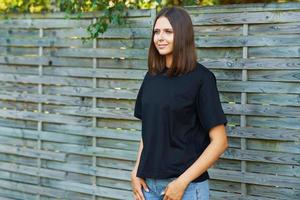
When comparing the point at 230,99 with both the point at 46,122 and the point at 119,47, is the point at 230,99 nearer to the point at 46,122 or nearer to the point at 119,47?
the point at 119,47

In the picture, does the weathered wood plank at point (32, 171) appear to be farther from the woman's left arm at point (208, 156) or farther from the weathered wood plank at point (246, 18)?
the woman's left arm at point (208, 156)

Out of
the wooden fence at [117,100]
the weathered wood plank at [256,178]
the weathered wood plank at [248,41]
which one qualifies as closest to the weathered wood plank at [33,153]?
the wooden fence at [117,100]

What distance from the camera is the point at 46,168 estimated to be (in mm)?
5695

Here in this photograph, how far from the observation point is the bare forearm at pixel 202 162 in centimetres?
332

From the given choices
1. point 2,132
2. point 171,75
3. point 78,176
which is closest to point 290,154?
point 171,75

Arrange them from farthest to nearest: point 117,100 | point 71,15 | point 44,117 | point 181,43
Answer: point 44,117 → point 71,15 → point 117,100 → point 181,43

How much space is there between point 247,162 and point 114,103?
52.2 inches

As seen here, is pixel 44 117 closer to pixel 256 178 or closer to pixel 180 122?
pixel 256 178

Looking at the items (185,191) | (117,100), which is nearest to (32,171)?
(117,100)

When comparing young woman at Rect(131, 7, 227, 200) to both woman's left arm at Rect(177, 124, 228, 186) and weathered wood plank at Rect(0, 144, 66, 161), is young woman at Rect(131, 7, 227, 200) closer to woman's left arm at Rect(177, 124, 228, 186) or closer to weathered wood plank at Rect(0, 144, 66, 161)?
woman's left arm at Rect(177, 124, 228, 186)

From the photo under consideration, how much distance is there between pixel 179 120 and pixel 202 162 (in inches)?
10.4

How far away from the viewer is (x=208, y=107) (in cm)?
338

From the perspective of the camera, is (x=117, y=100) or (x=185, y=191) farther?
(x=117, y=100)

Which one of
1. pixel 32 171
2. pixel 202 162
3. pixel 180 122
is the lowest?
pixel 32 171
